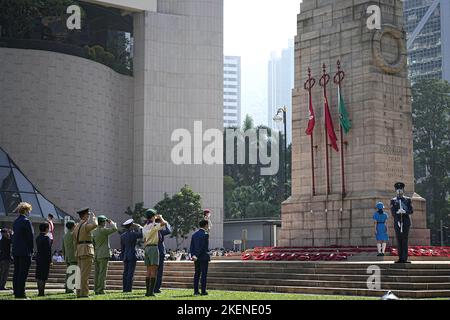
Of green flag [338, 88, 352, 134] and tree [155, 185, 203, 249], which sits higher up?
green flag [338, 88, 352, 134]

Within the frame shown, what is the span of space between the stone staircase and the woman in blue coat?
8.75ft

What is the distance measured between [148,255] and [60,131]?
135ft

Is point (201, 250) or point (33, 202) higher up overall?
point (33, 202)

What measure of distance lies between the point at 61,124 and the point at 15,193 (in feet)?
38.6

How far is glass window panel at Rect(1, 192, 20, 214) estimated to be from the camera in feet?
144

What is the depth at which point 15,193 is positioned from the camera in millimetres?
44438

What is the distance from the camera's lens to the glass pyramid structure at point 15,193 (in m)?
44.0

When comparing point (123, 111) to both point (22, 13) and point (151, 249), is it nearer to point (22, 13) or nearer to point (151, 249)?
point (22, 13)

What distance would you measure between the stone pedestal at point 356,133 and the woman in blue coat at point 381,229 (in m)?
2.28

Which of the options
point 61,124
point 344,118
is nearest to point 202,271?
point 344,118

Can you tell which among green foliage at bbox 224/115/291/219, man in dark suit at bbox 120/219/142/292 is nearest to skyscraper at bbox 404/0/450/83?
green foliage at bbox 224/115/291/219

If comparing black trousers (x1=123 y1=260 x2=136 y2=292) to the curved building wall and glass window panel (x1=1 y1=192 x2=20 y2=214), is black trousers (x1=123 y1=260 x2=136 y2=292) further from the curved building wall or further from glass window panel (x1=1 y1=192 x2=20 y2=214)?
the curved building wall

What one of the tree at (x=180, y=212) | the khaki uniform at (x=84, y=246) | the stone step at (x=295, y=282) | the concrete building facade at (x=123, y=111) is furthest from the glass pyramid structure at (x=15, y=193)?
the khaki uniform at (x=84, y=246)

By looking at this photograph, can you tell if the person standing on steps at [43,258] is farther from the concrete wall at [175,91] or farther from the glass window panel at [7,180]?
the concrete wall at [175,91]
